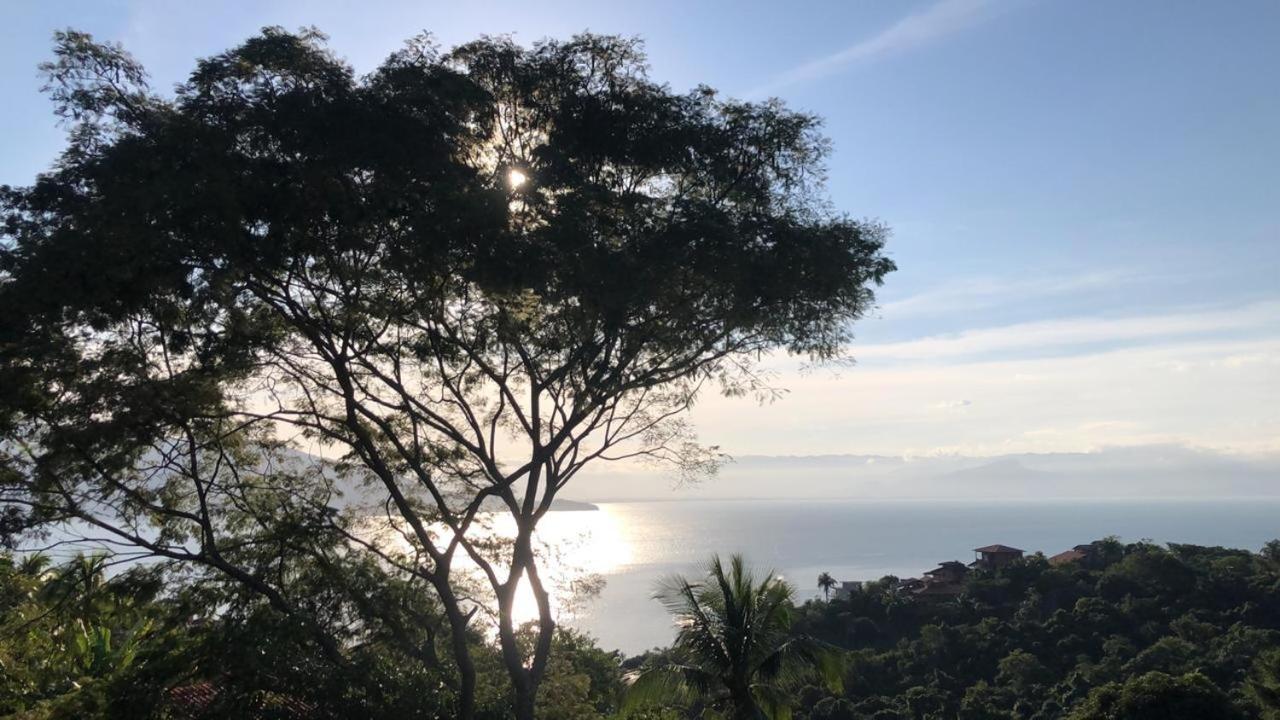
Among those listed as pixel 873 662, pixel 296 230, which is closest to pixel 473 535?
pixel 296 230

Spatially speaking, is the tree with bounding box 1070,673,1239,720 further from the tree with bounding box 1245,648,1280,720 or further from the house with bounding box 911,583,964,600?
the house with bounding box 911,583,964,600

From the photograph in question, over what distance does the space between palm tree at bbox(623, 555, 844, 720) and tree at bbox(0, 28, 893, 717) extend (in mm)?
1739

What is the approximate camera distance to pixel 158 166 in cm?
770

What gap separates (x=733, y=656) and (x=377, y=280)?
606 cm

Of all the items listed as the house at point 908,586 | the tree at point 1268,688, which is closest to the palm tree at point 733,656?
the tree at point 1268,688

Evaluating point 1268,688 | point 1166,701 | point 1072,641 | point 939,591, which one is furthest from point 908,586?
point 1166,701

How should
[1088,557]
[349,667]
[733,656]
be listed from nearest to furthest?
[349,667] → [733,656] → [1088,557]

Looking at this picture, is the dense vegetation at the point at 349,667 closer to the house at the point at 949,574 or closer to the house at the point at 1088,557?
the house at the point at 1088,557

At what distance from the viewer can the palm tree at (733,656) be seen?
10219 millimetres

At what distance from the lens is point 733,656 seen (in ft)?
33.8

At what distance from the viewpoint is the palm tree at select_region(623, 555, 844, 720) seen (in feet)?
33.5

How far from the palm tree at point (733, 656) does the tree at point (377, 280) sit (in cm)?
174

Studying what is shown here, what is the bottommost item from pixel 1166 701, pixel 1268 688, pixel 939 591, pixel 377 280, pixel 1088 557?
pixel 939 591

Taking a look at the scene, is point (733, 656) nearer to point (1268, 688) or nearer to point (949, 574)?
point (1268, 688)
